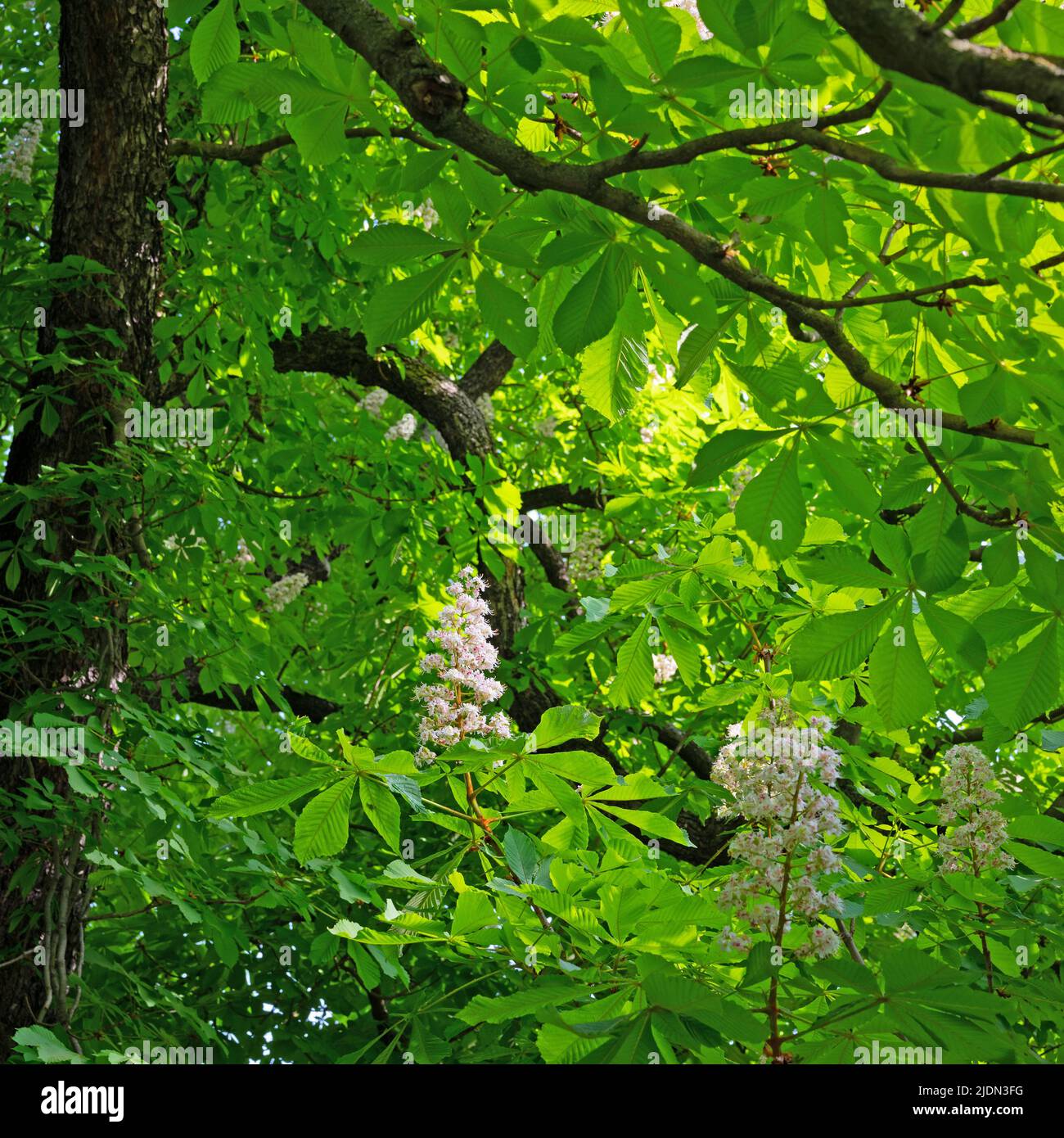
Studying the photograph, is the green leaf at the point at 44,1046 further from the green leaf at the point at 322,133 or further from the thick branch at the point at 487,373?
the thick branch at the point at 487,373

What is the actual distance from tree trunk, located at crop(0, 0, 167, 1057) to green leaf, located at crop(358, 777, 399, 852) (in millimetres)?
1005

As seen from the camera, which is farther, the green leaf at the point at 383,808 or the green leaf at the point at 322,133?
the green leaf at the point at 383,808

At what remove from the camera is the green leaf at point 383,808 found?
211cm

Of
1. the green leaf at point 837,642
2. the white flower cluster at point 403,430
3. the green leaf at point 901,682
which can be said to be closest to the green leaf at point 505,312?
the green leaf at point 837,642

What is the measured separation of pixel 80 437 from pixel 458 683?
1.63 meters

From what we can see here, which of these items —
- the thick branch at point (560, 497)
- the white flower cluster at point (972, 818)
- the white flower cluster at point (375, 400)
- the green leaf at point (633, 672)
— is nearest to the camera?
the white flower cluster at point (972, 818)

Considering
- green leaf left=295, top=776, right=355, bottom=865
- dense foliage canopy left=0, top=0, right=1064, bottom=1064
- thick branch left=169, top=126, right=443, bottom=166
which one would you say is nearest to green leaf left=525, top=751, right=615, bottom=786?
dense foliage canopy left=0, top=0, right=1064, bottom=1064

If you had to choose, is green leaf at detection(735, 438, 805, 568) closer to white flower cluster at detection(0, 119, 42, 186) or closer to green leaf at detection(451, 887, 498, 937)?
green leaf at detection(451, 887, 498, 937)

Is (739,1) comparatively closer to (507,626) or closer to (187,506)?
(187,506)

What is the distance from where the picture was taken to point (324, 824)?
2.13 meters

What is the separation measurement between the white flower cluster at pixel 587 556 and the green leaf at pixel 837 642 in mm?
4011

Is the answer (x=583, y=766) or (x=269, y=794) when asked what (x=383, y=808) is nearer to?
(x=269, y=794)

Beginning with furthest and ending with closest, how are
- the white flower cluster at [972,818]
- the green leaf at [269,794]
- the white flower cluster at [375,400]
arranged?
the white flower cluster at [375,400]
the white flower cluster at [972,818]
the green leaf at [269,794]

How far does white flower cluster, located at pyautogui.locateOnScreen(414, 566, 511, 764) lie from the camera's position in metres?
2.53
